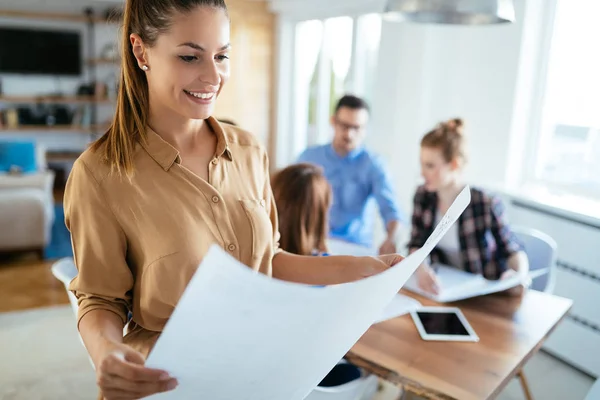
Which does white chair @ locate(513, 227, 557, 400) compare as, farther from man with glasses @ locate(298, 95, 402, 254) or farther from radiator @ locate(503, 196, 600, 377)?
man with glasses @ locate(298, 95, 402, 254)

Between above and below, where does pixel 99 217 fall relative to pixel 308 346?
above

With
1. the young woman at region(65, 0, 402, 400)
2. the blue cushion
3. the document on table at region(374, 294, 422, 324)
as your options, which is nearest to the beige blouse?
the young woman at region(65, 0, 402, 400)

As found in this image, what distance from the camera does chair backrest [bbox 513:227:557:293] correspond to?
2.07 meters

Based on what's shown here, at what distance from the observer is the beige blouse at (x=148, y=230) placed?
0.88m

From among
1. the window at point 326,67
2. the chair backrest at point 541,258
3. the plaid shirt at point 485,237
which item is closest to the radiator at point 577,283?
the chair backrest at point 541,258

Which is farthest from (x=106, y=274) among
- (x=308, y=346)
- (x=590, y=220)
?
(x=590, y=220)

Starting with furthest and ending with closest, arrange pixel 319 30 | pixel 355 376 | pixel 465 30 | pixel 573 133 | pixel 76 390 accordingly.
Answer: pixel 319 30
pixel 465 30
pixel 573 133
pixel 76 390
pixel 355 376

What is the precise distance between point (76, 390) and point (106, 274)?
1795mm

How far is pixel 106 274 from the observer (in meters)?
0.89

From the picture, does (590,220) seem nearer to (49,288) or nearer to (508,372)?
(508,372)

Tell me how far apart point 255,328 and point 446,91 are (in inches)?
113

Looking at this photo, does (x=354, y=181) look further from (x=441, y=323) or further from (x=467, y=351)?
(x=467, y=351)

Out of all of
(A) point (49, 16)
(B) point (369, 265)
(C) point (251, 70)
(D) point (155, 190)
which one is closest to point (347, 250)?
(B) point (369, 265)

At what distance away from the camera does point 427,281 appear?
1.68 meters
